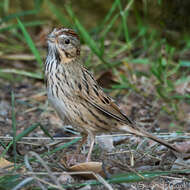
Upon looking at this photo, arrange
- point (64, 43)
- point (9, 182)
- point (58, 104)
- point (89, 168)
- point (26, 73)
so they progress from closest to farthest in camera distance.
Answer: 1. point (9, 182)
2. point (89, 168)
3. point (58, 104)
4. point (64, 43)
5. point (26, 73)

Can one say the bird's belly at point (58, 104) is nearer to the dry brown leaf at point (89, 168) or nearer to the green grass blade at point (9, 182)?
the dry brown leaf at point (89, 168)

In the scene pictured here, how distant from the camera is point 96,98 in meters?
4.06

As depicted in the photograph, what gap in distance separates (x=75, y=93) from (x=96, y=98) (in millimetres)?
259

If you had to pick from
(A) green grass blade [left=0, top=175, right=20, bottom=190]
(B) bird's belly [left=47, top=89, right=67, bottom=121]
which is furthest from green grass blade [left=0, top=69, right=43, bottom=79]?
(A) green grass blade [left=0, top=175, right=20, bottom=190]

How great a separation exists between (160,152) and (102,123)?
2.24 feet

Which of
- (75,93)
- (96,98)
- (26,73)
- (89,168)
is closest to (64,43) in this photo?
(75,93)

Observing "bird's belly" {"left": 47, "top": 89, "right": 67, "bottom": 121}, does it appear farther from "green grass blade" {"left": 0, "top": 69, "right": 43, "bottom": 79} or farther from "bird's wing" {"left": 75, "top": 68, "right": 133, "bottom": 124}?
"green grass blade" {"left": 0, "top": 69, "right": 43, "bottom": 79}

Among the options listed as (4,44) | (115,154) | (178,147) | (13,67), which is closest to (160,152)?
(178,147)

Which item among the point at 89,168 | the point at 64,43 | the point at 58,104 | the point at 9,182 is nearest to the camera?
the point at 9,182

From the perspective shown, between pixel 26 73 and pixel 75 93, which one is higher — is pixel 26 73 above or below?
above

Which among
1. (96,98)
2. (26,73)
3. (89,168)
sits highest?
(26,73)

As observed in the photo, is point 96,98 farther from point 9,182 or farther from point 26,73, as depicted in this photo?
point 26,73

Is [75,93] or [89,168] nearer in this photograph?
[89,168]

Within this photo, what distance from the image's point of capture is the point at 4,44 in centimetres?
689
